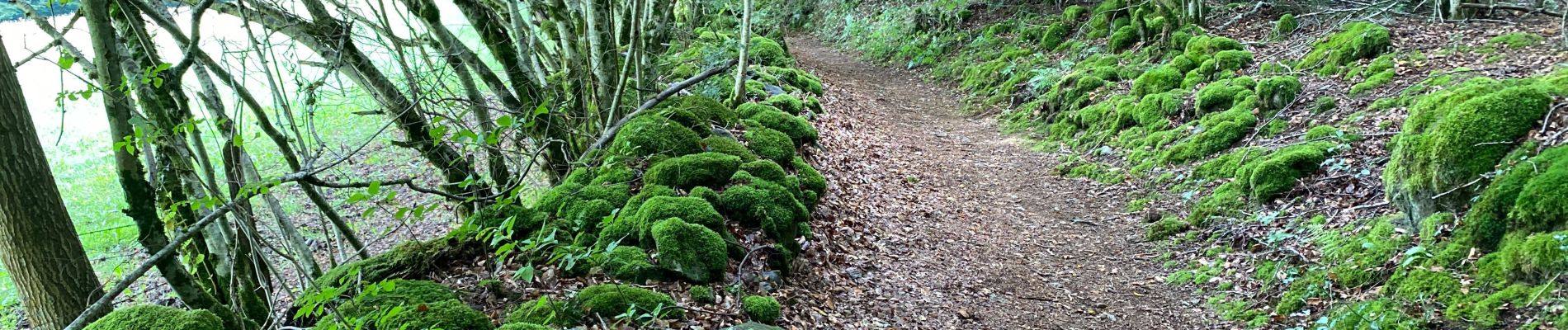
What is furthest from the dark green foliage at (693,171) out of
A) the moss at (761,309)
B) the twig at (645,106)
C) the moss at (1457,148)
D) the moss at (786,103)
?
the moss at (1457,148)

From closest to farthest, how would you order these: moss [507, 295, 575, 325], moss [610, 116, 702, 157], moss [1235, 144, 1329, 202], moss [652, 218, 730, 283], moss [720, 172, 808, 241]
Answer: moss [507, 295, 575, 325], moss [652, 218, 730, 283], moss [720, 172, 808, 241], moss [1235, 144, 1329, 202], moss [610, 116, 702, 157]

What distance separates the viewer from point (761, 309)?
524 centimetres

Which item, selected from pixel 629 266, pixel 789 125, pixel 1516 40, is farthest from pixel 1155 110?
pixel 629 266

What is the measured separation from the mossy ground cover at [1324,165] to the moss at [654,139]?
4.39 metres

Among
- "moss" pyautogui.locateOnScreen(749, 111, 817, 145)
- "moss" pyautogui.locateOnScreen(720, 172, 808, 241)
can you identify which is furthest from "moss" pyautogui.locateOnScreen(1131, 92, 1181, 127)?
"moss" pyautogui.locateOnScreen(720, 172, 808, 241)

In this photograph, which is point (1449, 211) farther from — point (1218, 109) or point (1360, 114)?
point (1218, 109)

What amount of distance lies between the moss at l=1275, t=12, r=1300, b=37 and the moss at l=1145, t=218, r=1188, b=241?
487 cm

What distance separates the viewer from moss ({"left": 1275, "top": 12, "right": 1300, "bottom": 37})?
34.7 feet

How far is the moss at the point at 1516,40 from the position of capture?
7703 millimetres

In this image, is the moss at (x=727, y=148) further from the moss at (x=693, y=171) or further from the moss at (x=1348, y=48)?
the moss at (x=1348, y=48)

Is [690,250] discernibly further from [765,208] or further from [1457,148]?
[1457,148]

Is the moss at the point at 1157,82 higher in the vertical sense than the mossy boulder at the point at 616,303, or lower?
lower

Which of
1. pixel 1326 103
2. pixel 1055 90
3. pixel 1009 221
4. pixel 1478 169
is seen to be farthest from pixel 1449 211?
pixel 1055 90

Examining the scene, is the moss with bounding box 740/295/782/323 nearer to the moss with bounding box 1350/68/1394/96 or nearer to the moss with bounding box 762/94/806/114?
the moss with bounding box 762/94/806/114
